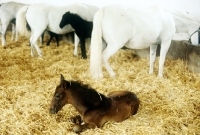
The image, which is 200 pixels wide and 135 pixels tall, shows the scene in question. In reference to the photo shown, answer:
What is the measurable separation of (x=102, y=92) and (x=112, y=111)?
101cm

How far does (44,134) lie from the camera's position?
2.51m

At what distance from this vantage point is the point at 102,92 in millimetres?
3562

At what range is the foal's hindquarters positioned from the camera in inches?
97.0

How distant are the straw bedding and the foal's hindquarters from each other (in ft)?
0.23

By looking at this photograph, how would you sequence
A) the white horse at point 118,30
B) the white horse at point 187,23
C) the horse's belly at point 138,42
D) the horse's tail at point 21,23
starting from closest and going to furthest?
the white horse at point 118,30
the horse's belly at point 138,42
the white horse at point 187,23
the horse's tail at point 21,23

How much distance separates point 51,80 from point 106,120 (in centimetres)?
177

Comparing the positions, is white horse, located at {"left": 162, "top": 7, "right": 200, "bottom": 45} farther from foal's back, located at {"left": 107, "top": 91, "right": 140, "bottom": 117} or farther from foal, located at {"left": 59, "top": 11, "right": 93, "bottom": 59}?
foal's back, located at {"left": 107, "top": 91, "right": 140, "bottom": 117}

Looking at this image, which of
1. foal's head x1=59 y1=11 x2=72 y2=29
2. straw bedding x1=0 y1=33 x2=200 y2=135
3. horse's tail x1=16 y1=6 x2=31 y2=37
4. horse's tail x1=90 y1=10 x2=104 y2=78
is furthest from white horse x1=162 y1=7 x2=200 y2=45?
horse's tail x1=16 y1=6 x2=31 y2=37

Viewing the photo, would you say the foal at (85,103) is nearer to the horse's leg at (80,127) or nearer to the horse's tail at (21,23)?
the horse's leg at (80,127)

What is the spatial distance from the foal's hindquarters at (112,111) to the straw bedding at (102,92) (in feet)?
0.23

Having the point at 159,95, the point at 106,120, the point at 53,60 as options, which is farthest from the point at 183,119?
the point at 53,60

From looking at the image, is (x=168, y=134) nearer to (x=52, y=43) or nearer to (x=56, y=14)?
(x=56, y=14)

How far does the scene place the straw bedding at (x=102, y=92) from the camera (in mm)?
2609

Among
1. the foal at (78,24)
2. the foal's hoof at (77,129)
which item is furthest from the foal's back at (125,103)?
the foal at (78,24)
